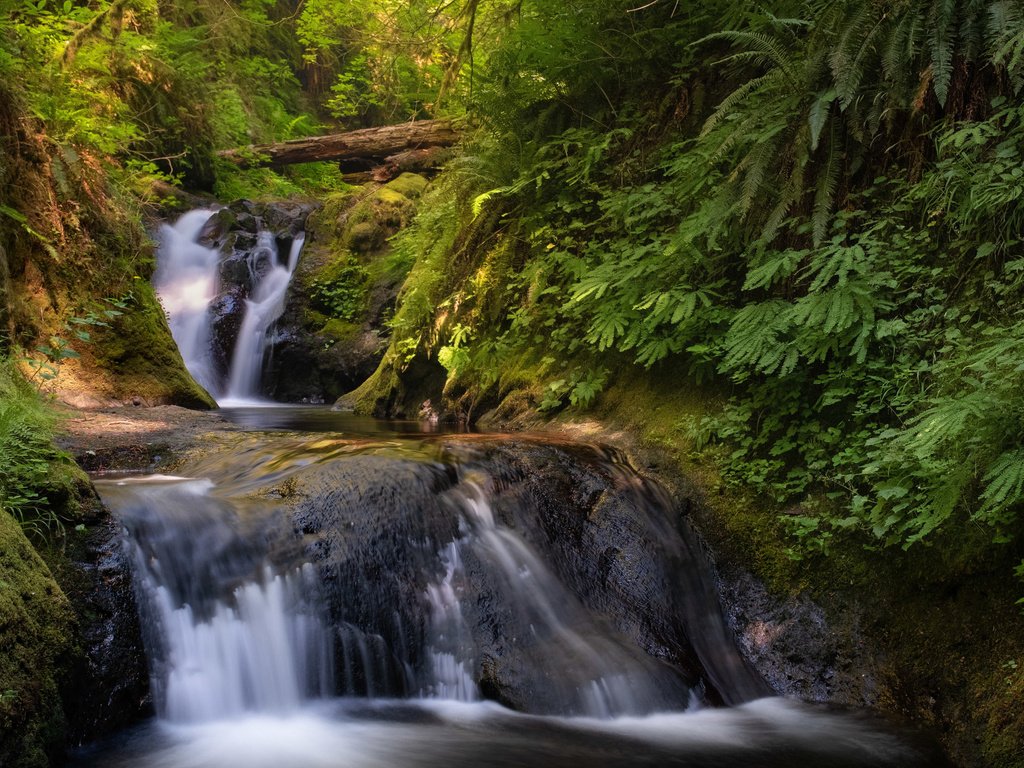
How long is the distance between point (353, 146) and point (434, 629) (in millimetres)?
13890

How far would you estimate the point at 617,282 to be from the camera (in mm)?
5742

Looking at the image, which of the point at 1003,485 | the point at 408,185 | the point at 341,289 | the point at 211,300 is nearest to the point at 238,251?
the point at 211,300

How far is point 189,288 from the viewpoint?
13383 mm

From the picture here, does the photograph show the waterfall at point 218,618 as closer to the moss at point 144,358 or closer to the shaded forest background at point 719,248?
the shaded forest background at point 719,248

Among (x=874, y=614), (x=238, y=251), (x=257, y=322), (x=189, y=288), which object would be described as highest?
(x=238, y=251)

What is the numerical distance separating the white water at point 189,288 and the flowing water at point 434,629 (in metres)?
8.51

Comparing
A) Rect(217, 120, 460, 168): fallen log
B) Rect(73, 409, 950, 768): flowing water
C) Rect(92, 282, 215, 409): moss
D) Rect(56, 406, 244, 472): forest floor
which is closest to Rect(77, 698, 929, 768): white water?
Rect(73, 409, 950, 768): flowing water

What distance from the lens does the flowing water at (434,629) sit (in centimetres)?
335

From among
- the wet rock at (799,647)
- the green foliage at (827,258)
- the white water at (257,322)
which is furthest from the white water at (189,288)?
the wet rock at (799,647)

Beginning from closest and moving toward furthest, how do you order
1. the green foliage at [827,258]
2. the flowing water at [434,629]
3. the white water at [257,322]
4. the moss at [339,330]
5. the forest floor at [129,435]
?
1. the flowing water at [434,629]
2. the green foliage at [827,258]
3. the forest floor at [129,435]
4. the white water at [257,322]
5. the moss at [339,330]

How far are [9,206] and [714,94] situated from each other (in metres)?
6.75

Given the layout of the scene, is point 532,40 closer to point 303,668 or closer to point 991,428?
point 991,428

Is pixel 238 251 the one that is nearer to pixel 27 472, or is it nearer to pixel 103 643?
pixel 27 472

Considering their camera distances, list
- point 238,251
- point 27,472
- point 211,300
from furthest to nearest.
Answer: point 238,251
point 211,300
point 27,472
